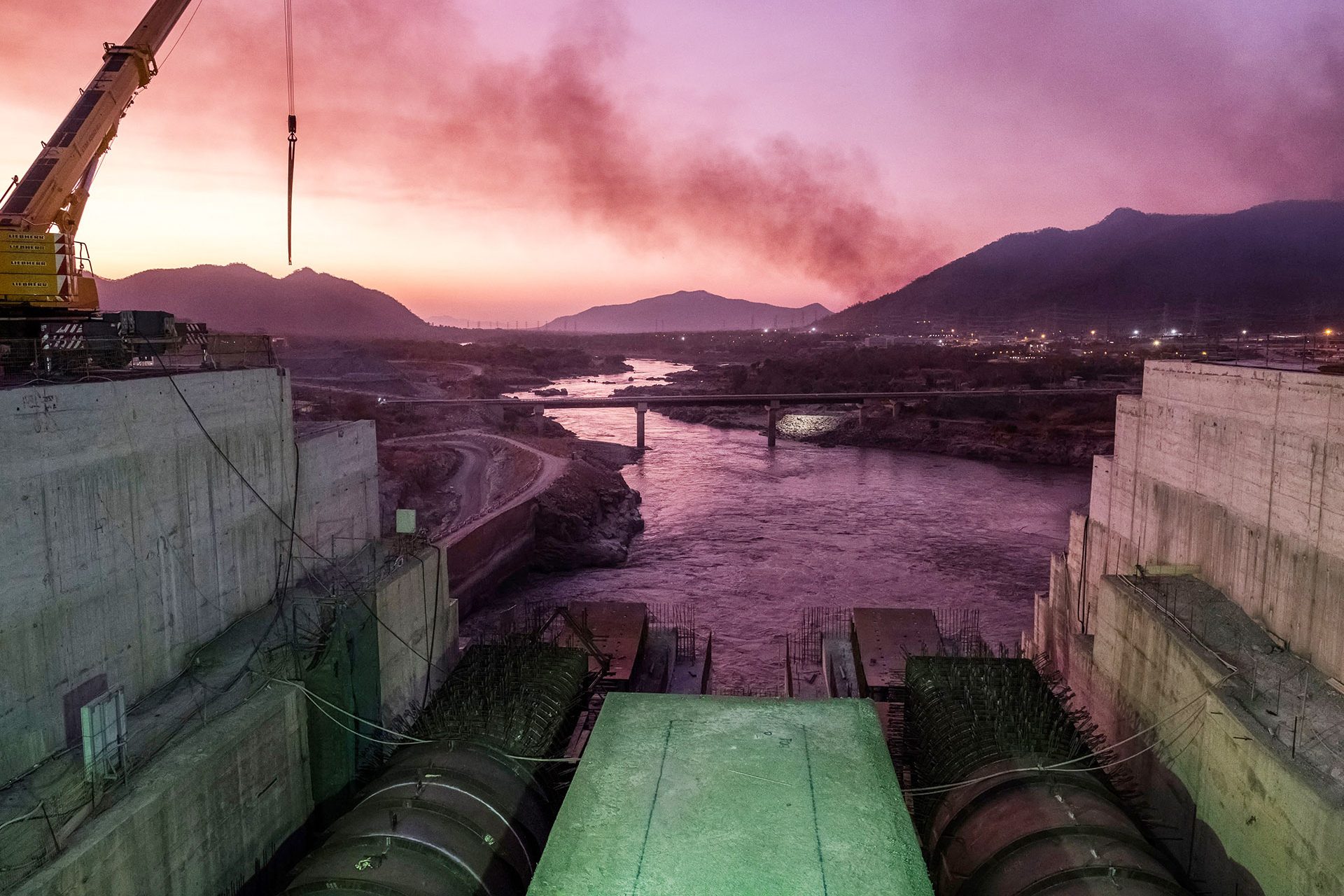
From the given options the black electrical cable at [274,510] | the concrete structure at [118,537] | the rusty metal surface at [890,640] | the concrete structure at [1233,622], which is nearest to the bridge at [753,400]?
the rusty metal surface at [890,640]

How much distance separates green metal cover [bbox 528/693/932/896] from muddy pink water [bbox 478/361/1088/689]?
60.4 ft

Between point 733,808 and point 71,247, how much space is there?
16.2 meters

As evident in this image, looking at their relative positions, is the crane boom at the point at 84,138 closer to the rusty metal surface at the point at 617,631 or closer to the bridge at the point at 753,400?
the rusty metal surface at the point at 617,631

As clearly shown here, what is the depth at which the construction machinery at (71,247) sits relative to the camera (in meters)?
15.0

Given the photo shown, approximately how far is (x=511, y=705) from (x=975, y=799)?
7869 mm

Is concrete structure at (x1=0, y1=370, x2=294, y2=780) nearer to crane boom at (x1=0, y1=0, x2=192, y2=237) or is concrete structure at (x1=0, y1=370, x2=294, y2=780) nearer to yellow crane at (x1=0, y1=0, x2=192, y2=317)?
yellow crane at (x1=0, y1=0, x2=192, y2=317)

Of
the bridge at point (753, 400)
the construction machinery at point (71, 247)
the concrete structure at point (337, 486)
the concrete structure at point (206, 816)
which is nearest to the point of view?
the concrete structure at point (206, 816)

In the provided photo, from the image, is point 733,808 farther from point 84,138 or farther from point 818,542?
point 818,542

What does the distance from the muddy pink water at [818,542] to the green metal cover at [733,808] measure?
18.4 m

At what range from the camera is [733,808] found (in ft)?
28.1

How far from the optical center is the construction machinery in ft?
49.1

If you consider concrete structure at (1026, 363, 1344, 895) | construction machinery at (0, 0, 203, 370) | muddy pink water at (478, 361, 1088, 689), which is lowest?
muddy pink water at (478, 361, 1088, 689)

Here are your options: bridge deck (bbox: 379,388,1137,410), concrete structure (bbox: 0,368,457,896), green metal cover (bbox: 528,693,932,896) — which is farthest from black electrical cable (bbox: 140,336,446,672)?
bridge deck (bbox: 379,388,1137,410)

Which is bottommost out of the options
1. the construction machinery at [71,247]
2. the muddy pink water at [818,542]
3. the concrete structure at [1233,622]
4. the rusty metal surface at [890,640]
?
the muddy pink water at [818,542]
